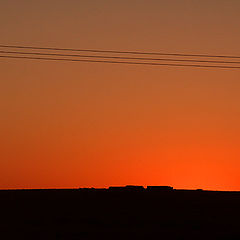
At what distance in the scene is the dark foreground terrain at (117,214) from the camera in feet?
120

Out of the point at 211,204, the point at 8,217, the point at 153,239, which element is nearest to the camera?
the point at 153,239

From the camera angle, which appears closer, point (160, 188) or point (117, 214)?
point (117, 214)

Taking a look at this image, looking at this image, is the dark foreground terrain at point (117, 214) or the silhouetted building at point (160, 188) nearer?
the dark foreground terrain at point (117, 214)

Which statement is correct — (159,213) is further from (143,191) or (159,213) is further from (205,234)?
(143,191)

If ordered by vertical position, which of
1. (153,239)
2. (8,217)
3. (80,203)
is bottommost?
(153,239)

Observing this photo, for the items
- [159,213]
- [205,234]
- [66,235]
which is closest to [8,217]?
[66,235]

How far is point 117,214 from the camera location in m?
41.7

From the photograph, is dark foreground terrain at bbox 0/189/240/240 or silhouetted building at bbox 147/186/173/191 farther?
silhouetted building at bbox 147/186/173/191

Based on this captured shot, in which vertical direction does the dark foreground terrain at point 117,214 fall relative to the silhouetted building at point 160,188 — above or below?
below

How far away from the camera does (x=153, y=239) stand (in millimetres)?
35219

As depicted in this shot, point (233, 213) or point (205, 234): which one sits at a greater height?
point (233, 213)

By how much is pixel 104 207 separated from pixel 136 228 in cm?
690

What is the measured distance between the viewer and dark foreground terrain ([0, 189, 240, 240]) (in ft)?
120

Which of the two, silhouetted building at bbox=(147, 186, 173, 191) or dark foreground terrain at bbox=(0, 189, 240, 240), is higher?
silhouetted building at bbox=(147, 186, 173, 191)
